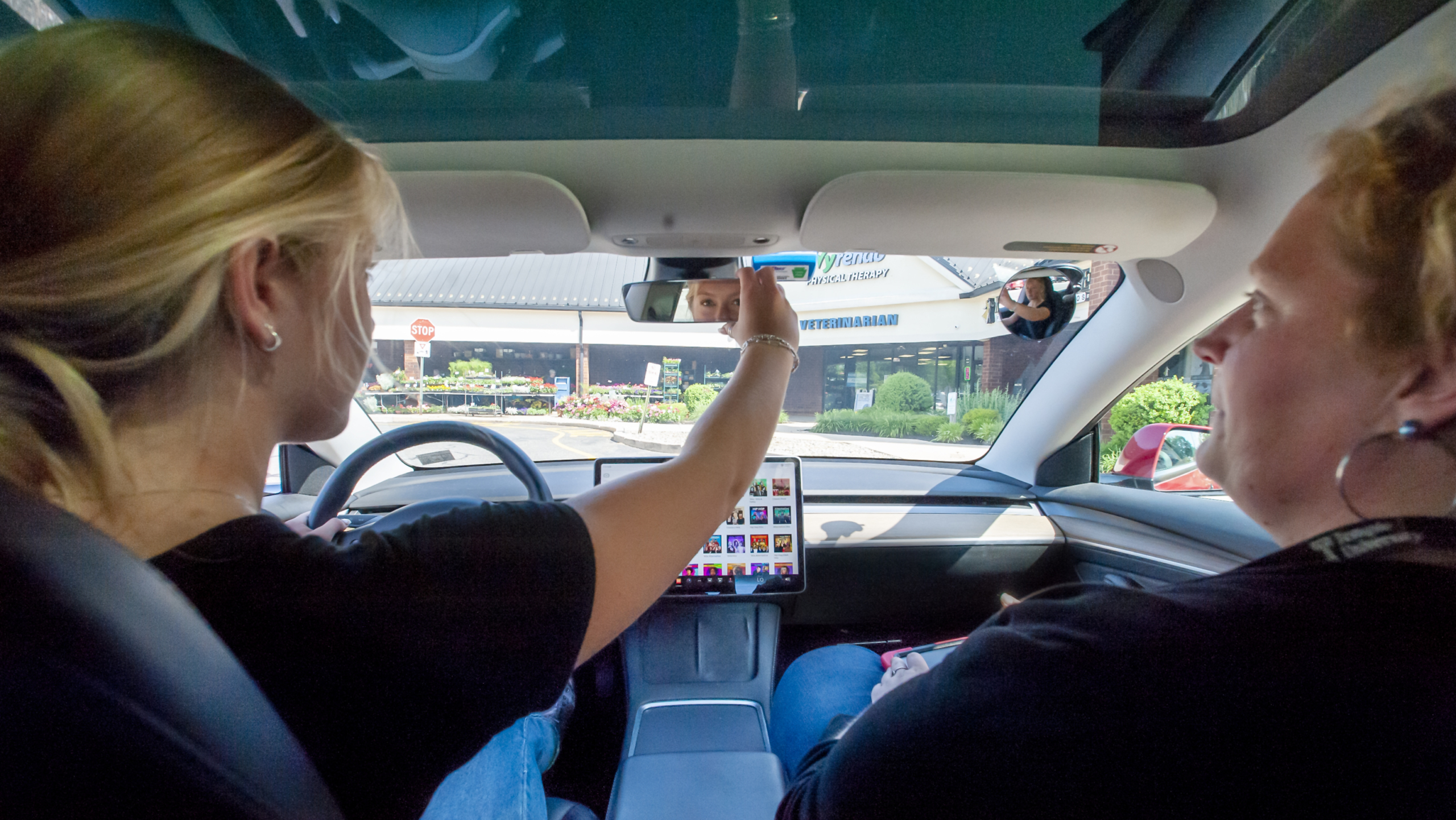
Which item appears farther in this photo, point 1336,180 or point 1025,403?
point 1025,403

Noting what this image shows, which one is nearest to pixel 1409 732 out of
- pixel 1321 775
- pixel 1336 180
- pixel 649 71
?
pixel 1321 775

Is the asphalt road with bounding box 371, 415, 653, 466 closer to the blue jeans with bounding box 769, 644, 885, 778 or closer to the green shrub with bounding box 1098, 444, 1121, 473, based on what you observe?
the blue jeans with bounding box 769, 644, 885, 778

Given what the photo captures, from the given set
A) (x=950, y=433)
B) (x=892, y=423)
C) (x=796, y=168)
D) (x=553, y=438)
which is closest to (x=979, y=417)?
(x=950, y=433)

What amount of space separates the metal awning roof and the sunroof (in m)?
0.61

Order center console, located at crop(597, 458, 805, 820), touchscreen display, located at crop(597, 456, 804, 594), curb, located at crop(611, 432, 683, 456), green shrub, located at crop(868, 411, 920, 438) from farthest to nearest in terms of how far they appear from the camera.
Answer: green shrub, located at crop(868, 411, 920, 438)
curb, located at crop(611, 432, 683, 456)
touchscreen display, located at crop(597, 456, 804, 594)
center console, located at crop(597, 458, 805, 820)

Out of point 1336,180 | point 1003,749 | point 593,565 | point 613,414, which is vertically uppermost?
point 1336,180

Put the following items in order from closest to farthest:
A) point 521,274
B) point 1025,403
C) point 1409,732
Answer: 1. point 1409,732
2. point 521,274
3. point 1025,403

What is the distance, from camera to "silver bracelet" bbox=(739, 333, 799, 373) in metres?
1.35

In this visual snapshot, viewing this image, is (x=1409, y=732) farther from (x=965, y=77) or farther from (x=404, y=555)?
(x=965, y=77)

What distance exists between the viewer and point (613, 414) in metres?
2.91

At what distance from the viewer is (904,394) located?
2967 millimetres

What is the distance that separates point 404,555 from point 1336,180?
127 cm

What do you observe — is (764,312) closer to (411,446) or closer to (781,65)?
(781,65)

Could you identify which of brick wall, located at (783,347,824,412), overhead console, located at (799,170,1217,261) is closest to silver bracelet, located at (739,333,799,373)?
overhead console, located at (799,170,1217,261)
